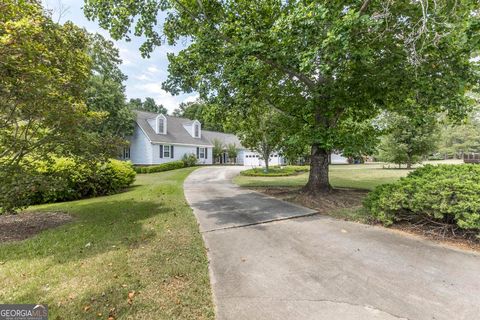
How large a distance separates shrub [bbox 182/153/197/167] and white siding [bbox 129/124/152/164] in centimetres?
384

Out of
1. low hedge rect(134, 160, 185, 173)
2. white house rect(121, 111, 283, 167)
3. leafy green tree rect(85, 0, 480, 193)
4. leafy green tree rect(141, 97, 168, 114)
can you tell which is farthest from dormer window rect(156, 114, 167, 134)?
leafy green tree rect(141, 97, 168, 114)

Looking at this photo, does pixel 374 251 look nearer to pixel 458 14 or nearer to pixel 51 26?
pixel 458 14

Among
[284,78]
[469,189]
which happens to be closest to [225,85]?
[284,78]

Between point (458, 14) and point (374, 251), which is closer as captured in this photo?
point (374, 251)

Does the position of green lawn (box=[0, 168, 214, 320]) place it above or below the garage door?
below

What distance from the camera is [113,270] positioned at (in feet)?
12.0

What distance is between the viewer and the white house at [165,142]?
24.8m

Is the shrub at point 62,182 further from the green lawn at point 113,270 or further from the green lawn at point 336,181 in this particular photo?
the green lawn at point 336,181

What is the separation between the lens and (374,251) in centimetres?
434

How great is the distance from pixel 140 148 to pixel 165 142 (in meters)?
2.69

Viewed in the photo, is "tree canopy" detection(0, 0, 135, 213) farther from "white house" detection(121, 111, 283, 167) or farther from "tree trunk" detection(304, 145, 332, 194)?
"white house" detection(121, 111, 283, 167)

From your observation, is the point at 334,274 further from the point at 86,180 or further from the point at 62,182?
the point at 86,180

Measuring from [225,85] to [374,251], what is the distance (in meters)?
6.76

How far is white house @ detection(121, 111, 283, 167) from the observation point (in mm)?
24812
